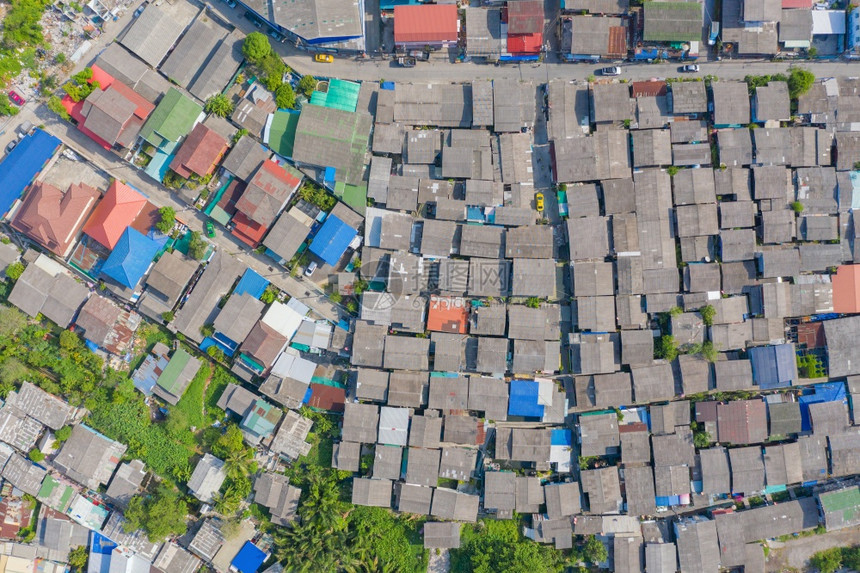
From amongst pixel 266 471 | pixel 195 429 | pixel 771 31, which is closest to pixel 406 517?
pixel 266 471

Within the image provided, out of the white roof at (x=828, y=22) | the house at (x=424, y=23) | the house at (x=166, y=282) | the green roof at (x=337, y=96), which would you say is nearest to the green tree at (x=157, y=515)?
the house at (x=166, y=282)

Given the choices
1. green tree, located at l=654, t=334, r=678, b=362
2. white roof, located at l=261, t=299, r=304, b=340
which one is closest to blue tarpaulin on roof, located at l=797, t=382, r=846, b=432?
green tree, located at l=654, t=334, r=678, b=362

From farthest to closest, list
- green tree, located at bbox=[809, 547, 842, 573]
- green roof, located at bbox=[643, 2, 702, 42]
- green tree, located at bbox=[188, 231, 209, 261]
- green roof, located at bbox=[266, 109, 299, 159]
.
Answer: green tree, located at bbox=[809, 547, 842, 573] → green roof, located at bbox=[266, 109, 299, 159] → green tree, located at bbox=[188, 231, 209, 261] → green roof, located at bbox=[643, 2, 702, 42]

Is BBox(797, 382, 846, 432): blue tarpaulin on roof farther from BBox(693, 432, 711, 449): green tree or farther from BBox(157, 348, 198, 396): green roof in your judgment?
BBox(157, 348, 198, 396): green roof

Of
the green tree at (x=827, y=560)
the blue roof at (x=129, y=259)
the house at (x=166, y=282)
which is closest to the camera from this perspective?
the blue roof at (x=129, y=259)

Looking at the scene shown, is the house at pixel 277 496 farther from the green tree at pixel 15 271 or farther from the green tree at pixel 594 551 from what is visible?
the green tree at pixel 15 271

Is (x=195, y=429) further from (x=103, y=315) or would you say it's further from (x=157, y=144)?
(x=157, y=144)
